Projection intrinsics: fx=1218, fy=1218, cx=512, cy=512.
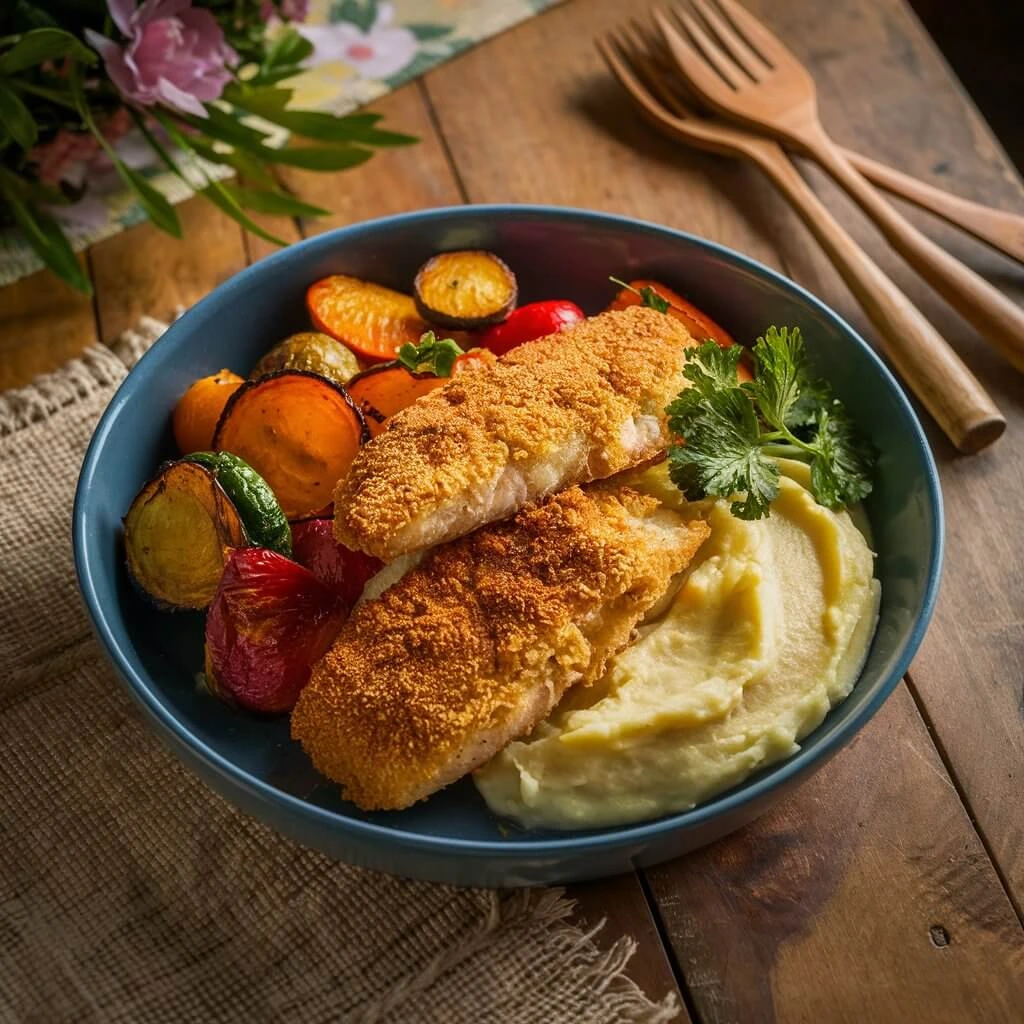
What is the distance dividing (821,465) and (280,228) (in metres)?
1.60

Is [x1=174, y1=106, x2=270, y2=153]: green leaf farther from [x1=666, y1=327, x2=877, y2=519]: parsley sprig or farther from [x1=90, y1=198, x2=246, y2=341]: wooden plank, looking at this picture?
[x1=666, y1=327, x2=877, y2=519]: parsley sprig

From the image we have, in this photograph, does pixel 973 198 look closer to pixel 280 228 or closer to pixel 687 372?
pixel 687 372

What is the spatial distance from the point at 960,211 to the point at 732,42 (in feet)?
2.60

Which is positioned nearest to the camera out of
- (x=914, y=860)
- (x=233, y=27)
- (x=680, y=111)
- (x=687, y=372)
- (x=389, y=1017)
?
(x=389, y=1017)

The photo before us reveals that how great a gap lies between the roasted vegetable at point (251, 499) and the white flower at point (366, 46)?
1733 millimetres

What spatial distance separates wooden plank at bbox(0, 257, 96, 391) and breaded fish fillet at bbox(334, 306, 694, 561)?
3.70 ft

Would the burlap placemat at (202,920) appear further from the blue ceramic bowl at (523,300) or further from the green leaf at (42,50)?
the green leaf at (42,50)

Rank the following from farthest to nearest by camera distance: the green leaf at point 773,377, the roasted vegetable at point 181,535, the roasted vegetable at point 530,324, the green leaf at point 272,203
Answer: the green leaf at point 272,203 → the roasted vegetable at point 530,324 → the green leaf at point 773,377 → the roasted vegetable at point 181,535

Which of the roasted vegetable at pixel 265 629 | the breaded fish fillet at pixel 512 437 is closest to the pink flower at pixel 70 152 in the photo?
the breaded fish fillet at pixel 512 437

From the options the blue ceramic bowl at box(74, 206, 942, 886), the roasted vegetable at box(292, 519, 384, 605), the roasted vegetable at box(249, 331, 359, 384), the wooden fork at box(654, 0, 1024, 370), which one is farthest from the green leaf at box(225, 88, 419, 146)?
the roasted vegetable at box(292, 519, 384, 605)

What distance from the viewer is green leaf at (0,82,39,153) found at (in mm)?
2641

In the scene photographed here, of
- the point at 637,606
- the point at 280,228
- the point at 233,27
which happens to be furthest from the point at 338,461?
the point at 233,27

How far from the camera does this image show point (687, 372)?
85.6 inches

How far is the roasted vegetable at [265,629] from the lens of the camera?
6.36 feet
